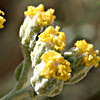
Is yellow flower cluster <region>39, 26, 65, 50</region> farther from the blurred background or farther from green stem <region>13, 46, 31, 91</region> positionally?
the blurred background

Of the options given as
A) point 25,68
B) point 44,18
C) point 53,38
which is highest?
point 44,18

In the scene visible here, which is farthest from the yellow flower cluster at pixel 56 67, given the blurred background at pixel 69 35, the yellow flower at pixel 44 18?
the blurred background at pixel 69 35

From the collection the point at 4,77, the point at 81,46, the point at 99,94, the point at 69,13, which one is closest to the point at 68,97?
the point at 99,94

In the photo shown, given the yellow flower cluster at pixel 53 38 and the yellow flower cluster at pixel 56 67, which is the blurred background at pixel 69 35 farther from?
the yellow flower cluster at pixel 56 67

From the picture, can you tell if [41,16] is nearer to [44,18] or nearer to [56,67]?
[44,18]

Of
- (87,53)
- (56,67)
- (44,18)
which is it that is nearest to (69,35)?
(44,18)

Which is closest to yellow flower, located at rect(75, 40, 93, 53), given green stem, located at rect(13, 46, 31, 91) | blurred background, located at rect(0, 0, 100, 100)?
green stem, located at rect(13, 46, 31, 91)
